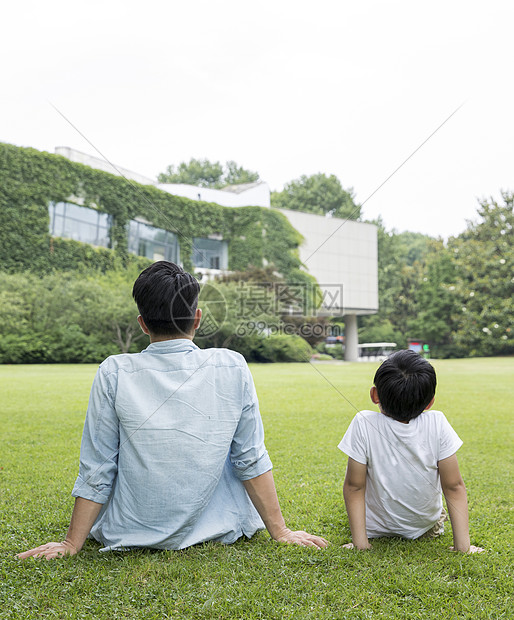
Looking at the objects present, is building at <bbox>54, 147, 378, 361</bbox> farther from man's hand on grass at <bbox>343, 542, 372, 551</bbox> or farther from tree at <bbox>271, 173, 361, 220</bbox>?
man's hand on grass at <bbox>343, 542, 372, 551</bbox>

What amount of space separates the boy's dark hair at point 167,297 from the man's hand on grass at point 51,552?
3.05 feet

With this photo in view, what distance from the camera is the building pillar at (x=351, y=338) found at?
3828 cm

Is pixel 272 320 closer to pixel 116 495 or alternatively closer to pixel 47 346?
pixel 47 346

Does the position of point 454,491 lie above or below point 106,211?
below

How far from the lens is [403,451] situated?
231 centimetres

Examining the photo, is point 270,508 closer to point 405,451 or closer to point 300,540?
point 300,540

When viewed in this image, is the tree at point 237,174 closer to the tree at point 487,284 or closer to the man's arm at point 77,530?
the tree at point 487,284

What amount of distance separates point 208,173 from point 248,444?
55831mm

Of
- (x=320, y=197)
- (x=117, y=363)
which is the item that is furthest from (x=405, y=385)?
(x=320, y=197)

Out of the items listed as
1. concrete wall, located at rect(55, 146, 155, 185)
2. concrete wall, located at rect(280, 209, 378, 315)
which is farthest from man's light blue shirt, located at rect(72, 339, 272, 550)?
concrete wall, located at rect(280, 209, 378, 315)

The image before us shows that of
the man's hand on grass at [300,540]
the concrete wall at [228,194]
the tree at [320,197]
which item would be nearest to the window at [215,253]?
the concrete wall at [228,194]

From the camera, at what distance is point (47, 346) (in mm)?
20797

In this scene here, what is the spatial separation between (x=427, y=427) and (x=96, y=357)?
20.4 meters

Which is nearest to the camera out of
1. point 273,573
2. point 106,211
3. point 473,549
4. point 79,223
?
point 273,573
